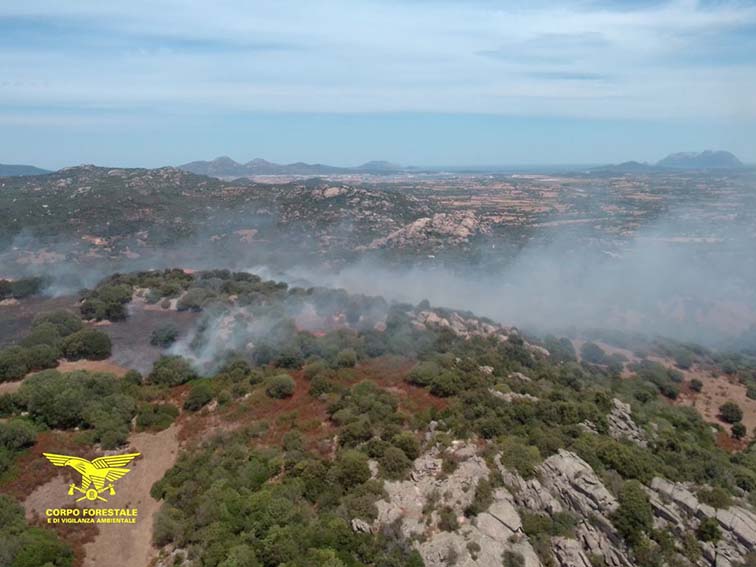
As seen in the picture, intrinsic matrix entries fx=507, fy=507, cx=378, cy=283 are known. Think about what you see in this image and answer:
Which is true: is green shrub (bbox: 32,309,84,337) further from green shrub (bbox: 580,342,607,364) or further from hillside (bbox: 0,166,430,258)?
green shrub (bbox: 580,342,607,364)

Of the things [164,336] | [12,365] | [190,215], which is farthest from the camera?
[190,215]

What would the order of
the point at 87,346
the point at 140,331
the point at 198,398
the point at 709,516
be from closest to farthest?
the point at 709,516 < the point at 198,398 < the point at 87,346 < the point at 140,331

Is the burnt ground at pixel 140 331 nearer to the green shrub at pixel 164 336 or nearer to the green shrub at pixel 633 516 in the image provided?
the green shrub at pixel 164 336

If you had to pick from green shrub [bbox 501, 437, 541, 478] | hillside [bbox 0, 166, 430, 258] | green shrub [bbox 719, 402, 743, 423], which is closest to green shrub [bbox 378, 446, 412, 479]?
green shrub [bbox 501, 437, 541, 478]

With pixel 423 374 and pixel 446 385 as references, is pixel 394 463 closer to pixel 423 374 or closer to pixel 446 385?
pixel 446 385

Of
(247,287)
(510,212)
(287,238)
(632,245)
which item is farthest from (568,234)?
(247,287)

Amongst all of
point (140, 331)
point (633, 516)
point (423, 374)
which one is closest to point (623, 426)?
point (633, 516)
